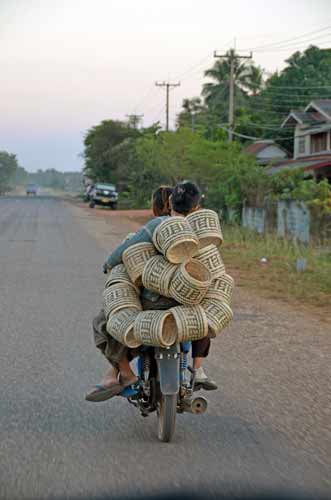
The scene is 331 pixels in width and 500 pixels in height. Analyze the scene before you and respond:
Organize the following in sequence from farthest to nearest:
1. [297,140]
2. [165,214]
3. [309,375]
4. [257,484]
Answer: [297,140] < [309,375] < [165,214] < [257,484]

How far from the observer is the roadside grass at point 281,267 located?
1299cm

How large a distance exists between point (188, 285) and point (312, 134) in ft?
151

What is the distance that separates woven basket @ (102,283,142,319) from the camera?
512 cm

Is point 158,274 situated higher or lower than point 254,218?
higher

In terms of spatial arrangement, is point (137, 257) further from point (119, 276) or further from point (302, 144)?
point (302, 144)

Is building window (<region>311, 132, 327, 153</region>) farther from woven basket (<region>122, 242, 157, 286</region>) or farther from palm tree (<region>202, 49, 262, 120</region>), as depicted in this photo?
woven basket (<region>122, 242, 157, 286</region>)

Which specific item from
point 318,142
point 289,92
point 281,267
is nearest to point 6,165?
point 289,92

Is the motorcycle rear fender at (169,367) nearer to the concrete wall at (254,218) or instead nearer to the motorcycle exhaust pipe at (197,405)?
the motorcycle exhaust pipe at (197,405)

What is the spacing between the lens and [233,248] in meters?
21.0

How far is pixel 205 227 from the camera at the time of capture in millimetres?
5148

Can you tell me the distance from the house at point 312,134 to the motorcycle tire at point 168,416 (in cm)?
3881

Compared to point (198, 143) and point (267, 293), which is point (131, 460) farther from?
point (198, 143)

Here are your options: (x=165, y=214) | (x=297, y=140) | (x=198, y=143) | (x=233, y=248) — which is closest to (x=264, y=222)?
(x=233, y=248)

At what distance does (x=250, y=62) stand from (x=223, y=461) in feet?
237
